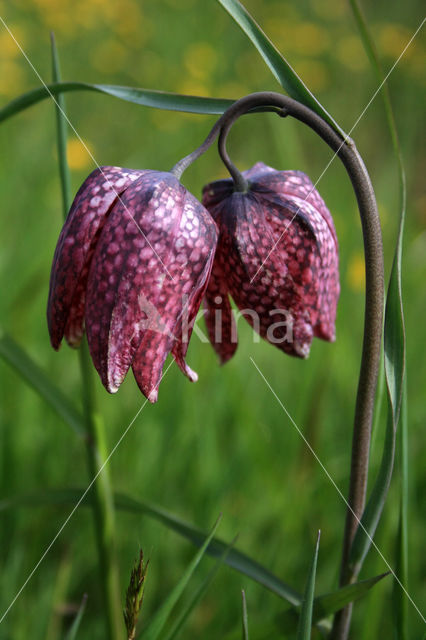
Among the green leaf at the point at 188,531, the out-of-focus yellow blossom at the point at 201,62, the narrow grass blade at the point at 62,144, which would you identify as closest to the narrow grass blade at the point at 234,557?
the green leaf at the point at 188,531

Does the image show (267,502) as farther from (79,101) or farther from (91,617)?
(79,101)

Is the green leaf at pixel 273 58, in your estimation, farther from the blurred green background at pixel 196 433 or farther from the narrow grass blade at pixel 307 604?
the blurred green background at pixel 196 433

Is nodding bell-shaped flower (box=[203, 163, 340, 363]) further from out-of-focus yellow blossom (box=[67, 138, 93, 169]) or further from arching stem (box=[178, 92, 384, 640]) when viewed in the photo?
out-of-focus yellow blossom (box=[67, 138, 93, 169])

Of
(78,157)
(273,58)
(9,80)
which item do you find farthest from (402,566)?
(9,80)

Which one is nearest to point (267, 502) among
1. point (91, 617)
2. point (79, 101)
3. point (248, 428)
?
point (248, 428)

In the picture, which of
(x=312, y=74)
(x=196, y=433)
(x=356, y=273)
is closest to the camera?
(x=196, y=433)

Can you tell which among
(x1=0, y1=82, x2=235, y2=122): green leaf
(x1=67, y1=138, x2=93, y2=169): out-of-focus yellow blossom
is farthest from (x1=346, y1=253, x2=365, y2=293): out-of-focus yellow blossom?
(x1=0, y1=82, x2=235, y2=122): green leaf

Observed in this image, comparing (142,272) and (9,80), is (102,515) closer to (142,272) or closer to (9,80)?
(142,272)
